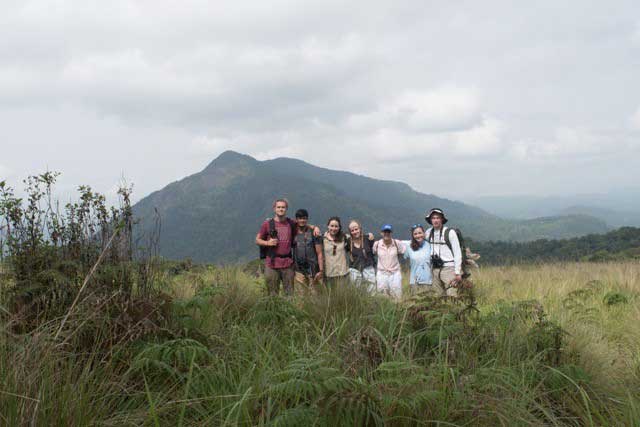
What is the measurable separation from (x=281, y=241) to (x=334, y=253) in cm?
79

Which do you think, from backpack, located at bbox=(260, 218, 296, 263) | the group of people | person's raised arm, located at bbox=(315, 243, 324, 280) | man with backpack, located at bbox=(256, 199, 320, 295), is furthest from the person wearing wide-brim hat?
backpack, located at bbox=(260, 218, 296, 263)

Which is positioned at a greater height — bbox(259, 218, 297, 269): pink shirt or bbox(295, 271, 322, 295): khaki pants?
bbox(259, 218, 297, 269): pink shirt

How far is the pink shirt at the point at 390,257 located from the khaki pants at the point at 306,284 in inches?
51.3

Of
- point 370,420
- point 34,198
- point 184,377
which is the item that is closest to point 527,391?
point 370,420

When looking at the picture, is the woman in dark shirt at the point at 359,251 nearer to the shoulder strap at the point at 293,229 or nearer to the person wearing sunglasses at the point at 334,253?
the person wearing sunglasses at the point at 334,253

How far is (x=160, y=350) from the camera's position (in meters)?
2.94

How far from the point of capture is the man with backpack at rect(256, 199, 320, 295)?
6.73m

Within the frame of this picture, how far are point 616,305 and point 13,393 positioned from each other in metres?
7.25

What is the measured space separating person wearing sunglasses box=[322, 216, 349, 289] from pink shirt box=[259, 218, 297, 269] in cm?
53

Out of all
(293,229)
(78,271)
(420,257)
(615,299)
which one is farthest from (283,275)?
(615,299)

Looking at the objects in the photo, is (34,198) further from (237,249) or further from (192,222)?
(192,222)

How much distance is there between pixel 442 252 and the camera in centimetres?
691

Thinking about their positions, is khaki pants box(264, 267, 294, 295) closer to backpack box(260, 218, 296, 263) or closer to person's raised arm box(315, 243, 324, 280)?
backpack box(260, 218, 296, 263)

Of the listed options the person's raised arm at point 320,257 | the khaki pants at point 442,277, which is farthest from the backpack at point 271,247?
the khaki pants at point 442,277
